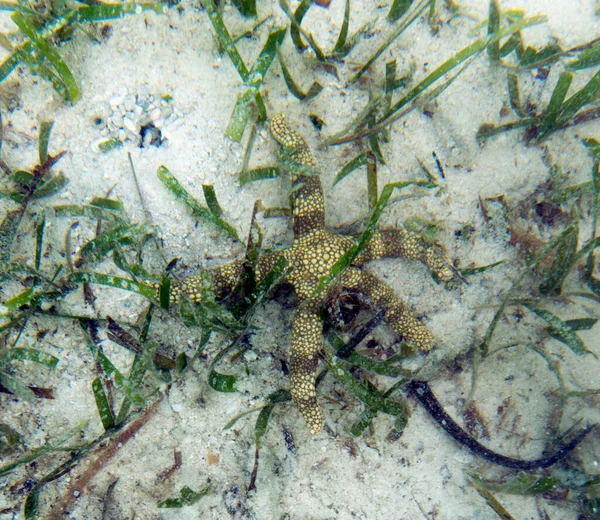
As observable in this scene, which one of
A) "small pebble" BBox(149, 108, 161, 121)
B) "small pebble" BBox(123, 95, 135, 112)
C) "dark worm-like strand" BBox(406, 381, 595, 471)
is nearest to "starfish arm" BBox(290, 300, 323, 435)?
"dark worm-like strand" BBox(406, 381, 595, 471)

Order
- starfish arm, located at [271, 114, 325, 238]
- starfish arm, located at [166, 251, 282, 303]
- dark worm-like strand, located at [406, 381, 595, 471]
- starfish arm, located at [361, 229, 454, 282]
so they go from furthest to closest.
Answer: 1. dark worm-like strand, located at [406, 381, 595, 471]
2. starfish arm, located at [361, 229, 454, 282]
3. starfish arm, located at [271, 114, 325, 238]
4. starfish arm, located at [166, 251, 282, 303]

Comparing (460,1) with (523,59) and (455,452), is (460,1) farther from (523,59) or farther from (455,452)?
(455,452)

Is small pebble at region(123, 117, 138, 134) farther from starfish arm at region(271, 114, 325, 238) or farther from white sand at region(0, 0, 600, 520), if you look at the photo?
starfish arm at region(271, 114, 325, 238)

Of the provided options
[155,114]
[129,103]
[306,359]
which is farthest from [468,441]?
[129,103]

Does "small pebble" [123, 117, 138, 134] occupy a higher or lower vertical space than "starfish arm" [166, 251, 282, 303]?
higher

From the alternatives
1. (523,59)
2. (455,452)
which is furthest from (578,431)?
(523,59)
